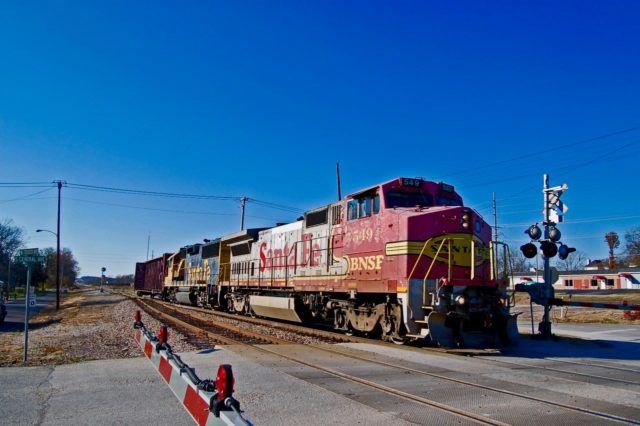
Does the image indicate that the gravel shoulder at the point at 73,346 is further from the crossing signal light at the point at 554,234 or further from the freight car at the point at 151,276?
the freight car at the point at 151,276

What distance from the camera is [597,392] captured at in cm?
721

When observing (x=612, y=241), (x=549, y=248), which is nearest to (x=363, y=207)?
(x=549, y=248)

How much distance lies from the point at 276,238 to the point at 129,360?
10.9 meters

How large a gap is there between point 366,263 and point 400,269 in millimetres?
1625

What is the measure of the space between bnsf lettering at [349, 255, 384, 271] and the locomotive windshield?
1.42 metres

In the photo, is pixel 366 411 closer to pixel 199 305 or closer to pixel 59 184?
pixel 199 305

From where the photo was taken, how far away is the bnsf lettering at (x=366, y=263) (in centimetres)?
1272

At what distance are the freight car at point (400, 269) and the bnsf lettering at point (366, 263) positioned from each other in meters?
0.03

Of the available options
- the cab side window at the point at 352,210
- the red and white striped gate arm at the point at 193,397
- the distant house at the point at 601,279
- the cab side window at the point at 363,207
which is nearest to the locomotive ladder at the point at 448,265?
the cab side window at the point at 363,207

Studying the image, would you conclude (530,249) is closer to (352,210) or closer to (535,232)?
(535,232)

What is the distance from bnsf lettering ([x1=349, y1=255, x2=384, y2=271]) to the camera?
12.7 metres

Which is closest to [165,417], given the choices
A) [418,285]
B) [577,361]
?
[418,285]

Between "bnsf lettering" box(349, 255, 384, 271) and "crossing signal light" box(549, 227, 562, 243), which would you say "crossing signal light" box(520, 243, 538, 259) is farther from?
"bnsf lettering" box(349, 255, 384, 271)

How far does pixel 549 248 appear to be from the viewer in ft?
50.5
